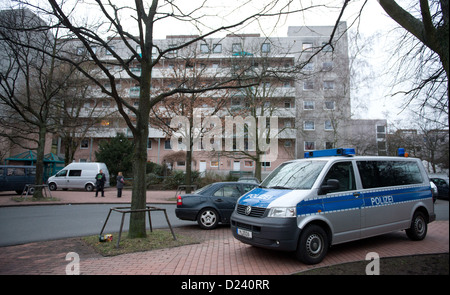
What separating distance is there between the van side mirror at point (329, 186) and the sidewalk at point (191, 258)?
4.16ft

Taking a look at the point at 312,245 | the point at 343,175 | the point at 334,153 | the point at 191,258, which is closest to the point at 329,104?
the point at 334,153

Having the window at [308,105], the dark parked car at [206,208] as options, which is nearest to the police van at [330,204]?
the dark parked car at [206,208]

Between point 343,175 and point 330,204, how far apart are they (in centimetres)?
79

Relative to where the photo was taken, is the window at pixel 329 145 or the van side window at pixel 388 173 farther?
the window at pixel 329 145

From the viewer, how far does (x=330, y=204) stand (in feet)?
17.0

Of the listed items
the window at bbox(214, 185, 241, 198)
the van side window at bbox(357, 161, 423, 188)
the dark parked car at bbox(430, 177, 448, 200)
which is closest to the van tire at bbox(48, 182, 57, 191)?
the window at bbox(214, 185, 241, 198)

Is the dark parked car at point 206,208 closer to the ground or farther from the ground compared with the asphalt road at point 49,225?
farther from the ground

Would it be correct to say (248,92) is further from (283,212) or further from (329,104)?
(283,212)

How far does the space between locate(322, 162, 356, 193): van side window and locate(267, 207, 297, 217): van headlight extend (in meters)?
1.08

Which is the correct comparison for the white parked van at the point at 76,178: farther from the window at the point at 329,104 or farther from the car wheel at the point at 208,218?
the window at the point at 329,104

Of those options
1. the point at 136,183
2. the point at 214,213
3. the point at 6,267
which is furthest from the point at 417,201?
the point at 6,267

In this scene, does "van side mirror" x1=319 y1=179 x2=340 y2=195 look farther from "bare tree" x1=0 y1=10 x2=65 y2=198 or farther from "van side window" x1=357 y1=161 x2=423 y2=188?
"bare tree" x1=0 y1=10 x2=65 y2=198

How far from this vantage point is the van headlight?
15.8 ft

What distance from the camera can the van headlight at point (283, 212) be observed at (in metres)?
4.80
